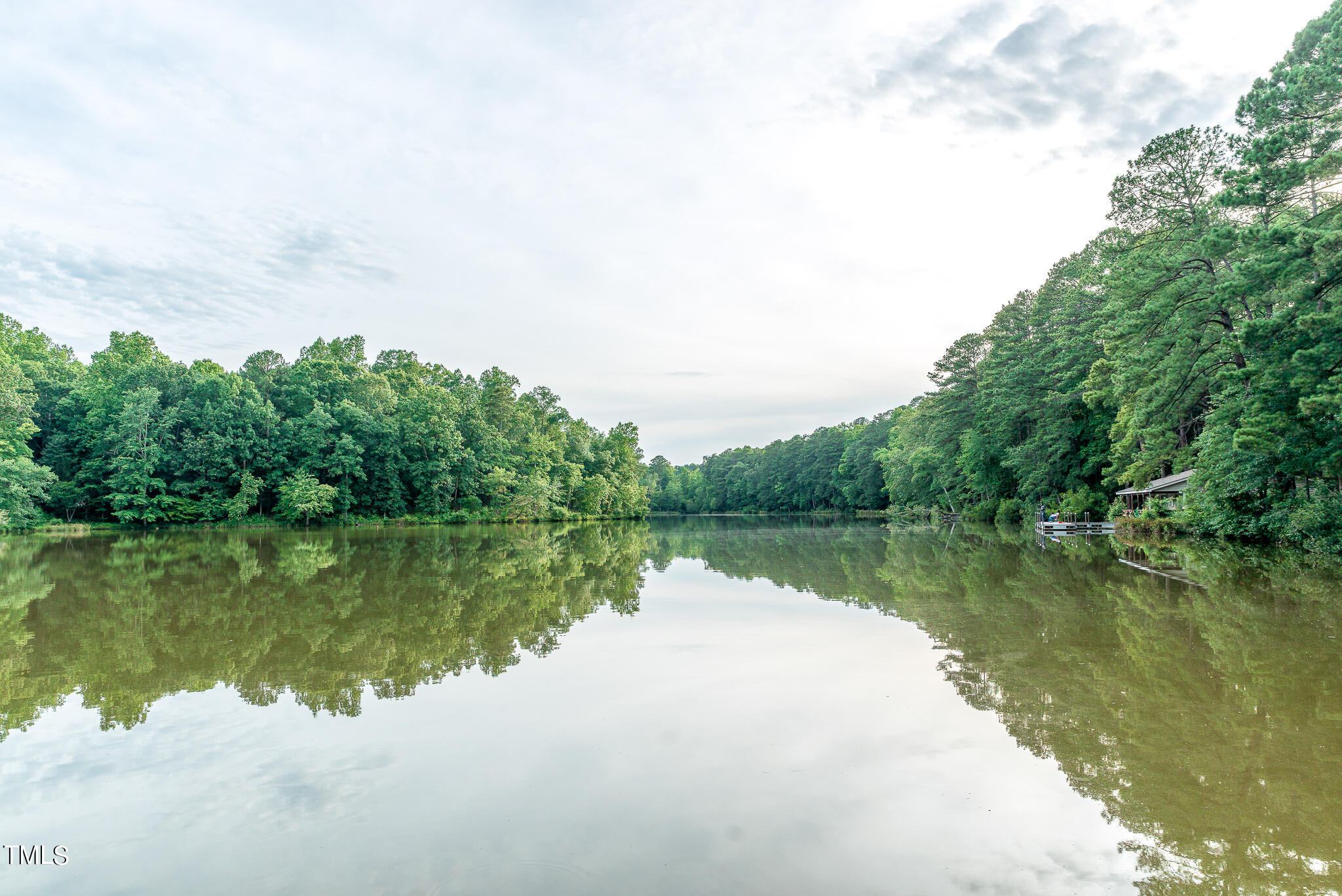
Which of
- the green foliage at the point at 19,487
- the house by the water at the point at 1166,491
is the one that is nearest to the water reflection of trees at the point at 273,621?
the green foliage at the point at 19,487

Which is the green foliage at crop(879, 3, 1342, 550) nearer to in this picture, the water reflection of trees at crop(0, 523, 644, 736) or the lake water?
the lake water

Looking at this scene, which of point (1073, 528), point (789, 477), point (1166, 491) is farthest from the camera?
point (789, 477)

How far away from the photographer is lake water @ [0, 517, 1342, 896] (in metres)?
3.21

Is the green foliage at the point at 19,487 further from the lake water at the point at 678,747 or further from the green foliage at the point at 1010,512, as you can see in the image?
the green foliage at the point at 1010,512

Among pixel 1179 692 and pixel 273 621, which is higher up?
pixel 273 621

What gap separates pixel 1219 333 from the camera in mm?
19750

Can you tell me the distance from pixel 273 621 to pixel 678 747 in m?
6.75

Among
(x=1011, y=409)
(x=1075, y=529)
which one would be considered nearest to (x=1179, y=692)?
(x=1075, y=529)

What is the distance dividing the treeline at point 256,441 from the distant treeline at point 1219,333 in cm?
3612

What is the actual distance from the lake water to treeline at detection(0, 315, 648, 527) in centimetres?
3492

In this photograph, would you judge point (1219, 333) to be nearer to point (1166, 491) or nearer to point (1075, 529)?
point (1166, 491)

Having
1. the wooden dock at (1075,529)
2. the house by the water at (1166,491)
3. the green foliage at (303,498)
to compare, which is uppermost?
the green foliage at (303,498)

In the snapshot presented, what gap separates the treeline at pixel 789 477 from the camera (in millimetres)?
84062

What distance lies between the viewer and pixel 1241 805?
3.68 meters
